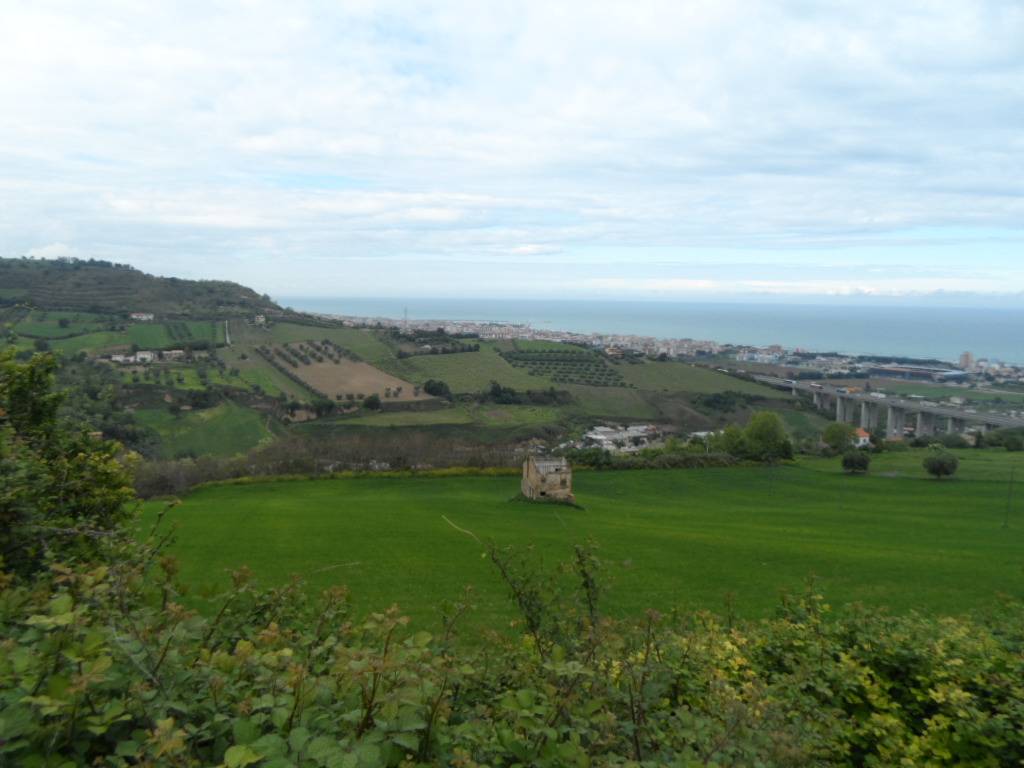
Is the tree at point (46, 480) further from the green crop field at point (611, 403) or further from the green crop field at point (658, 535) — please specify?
the green crop field at point (611, 403)

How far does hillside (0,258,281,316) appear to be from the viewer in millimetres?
56688

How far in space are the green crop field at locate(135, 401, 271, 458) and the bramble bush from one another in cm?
3492

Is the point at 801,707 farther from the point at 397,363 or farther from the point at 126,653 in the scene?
the point at 397,363

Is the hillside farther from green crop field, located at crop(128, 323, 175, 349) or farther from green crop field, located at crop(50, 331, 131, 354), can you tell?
green crop field, located at crop(50, 331, 131, 354)

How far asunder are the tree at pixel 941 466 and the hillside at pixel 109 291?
62643 mm

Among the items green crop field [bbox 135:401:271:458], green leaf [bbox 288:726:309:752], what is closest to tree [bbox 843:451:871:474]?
green crop field [bbox 135:401:271:458]

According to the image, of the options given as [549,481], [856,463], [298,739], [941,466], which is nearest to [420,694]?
[298,739]

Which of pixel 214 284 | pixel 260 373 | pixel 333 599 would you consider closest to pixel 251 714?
pixel 333 599

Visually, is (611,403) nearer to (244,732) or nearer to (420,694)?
(420,694)

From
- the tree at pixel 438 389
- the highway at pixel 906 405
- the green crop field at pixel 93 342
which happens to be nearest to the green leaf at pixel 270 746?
the tree at pixel 438 389

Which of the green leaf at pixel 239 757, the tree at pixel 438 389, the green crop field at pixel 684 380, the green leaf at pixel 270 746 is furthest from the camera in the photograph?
the green crop field at pixel 684 380

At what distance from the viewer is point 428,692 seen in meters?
2.18

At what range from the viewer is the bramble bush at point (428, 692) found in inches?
70.4

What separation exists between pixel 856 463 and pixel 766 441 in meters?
5.22
